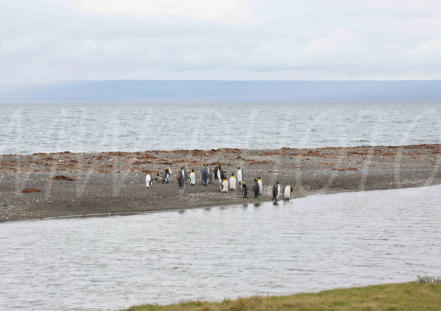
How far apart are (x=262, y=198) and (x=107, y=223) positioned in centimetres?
1015

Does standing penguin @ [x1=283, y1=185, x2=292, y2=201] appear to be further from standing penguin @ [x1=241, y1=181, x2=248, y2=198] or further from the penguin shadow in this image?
the penguin shadow

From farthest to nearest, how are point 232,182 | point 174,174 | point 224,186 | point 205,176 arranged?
point 174,174 < point 205,176 < point 232,182 < point 224,186

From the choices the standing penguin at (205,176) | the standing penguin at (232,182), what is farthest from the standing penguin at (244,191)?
the standing penguin at (205,176)

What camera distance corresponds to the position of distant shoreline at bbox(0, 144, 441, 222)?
29.2 metres

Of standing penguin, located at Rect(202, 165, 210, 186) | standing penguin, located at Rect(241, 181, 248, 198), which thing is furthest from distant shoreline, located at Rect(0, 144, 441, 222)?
standing penguin, located at Rect(202, 165, 210, 186)

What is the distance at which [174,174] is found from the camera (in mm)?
39875

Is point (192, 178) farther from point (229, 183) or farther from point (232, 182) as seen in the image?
point (232, 182)

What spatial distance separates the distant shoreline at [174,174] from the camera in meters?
29.2

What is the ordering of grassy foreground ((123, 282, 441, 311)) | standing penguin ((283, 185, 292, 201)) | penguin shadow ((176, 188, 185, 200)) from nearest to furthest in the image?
grassy foreground ((123, 282, 441, 311)), penguin shadow ((176, 188, 185, 200)), standing penguin ((283, 185, 292, 201))

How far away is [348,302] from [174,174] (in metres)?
28.7

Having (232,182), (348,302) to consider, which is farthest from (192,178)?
(348,302)

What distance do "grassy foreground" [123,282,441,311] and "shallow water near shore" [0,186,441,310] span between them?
2.62 meters

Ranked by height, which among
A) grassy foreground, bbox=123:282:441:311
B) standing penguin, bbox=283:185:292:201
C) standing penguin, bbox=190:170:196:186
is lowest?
standing penguin, bbox=283:185:292:201

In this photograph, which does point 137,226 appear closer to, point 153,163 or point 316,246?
point 316,246
